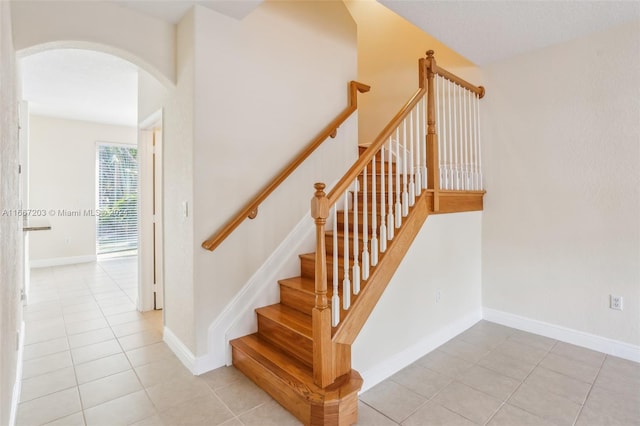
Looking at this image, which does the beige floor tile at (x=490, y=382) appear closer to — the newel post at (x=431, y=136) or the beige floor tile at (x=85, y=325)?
the newel post at (x=431, y=136)

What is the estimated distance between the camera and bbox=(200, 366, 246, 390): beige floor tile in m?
2.19

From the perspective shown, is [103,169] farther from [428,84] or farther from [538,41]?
[538,41]

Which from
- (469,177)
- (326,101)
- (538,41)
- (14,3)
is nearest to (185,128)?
(14,3)

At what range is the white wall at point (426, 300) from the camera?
7.23ft


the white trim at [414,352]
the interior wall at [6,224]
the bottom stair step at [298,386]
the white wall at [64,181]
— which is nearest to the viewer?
the interior wall at [6,224]

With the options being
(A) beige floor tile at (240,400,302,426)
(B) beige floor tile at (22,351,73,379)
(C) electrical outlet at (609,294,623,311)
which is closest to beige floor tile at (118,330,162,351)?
(B) beige floor tile at (22,351,73,379)

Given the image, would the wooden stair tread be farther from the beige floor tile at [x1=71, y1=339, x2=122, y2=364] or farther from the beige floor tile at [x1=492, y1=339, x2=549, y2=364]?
the beige floor tile at [x1=492, y1=339, x2=549, y2=364]

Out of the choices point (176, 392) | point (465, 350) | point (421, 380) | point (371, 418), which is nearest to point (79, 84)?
point (176, 392)

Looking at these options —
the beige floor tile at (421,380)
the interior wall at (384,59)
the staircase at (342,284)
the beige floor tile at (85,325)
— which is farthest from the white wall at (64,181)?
the beige floor tile at (421,380)

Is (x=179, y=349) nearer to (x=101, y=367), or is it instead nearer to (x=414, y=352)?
(x=101, y=367)

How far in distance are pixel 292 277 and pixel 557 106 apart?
2840 millimetres

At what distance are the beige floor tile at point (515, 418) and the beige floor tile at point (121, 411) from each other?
6.56 ft

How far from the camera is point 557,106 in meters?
2.90

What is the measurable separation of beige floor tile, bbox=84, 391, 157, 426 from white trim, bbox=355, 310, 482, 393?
134cm
